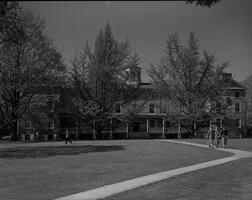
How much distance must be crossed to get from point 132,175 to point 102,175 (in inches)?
42.0

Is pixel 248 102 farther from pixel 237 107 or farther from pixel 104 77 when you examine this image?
pixel 104 77

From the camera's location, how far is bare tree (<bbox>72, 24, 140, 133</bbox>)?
144 feet

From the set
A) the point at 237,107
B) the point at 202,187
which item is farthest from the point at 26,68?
the point at 237,107

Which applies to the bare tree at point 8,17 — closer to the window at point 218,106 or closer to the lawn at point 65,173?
the lawn at point 65,173

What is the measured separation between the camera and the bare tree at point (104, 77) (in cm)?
4384

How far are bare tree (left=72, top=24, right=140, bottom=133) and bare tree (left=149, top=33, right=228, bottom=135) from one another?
4001mm

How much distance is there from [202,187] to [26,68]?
28.3m

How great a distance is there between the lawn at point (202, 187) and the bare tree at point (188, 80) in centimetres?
3083

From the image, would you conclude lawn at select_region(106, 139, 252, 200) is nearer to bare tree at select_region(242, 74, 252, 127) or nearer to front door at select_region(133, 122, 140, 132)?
front door at select_region(133, 122, 140, 132)

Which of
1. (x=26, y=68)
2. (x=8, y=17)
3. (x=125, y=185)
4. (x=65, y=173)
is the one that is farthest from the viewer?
(x=26, y=68)

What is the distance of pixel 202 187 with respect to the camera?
1052 centimetres

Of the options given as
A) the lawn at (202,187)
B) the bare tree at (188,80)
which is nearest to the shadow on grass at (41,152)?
the lawn at (202,187)

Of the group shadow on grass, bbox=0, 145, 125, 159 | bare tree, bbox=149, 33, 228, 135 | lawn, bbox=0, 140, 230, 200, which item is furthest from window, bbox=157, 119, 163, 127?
lawn, bbox=0, 140, 230, 200

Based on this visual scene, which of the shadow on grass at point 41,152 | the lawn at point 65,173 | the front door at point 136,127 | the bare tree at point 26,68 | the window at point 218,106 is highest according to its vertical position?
the bare tree at point 26,68
